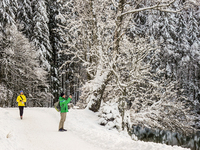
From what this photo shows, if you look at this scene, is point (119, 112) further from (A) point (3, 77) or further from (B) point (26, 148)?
(A) point (3, 77)

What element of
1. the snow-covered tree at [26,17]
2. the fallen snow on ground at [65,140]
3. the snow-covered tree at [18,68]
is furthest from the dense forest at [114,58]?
the fallen snow on ground at [65,140]

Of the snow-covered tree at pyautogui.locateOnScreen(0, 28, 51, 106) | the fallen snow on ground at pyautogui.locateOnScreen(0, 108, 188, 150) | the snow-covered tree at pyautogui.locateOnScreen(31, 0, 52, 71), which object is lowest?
the fallen snow on ground at pyautogui.locateOnScreen(0, 108, 188, 150)

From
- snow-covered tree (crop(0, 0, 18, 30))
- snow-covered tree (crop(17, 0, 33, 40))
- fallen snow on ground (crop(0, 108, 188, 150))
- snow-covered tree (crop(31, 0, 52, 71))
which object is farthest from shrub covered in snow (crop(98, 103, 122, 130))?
snow-covered tree (crop(17, 0, 33, 40))

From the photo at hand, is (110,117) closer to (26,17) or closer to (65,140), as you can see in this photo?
(65,140)

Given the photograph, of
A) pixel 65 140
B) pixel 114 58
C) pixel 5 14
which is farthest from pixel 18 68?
pixel 65 140

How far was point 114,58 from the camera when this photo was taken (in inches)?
447

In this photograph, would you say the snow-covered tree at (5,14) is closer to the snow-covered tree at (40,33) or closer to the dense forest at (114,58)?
the dense forest at (114,58)

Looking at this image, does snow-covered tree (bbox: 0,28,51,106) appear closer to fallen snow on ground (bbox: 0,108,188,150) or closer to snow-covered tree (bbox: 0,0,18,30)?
snow-covered tree (bbox: 0,0,18,30)

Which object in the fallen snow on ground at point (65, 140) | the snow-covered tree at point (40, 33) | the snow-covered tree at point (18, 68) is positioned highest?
the snow-covered tree at point (40, 33)

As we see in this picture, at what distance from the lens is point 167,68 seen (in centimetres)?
2717

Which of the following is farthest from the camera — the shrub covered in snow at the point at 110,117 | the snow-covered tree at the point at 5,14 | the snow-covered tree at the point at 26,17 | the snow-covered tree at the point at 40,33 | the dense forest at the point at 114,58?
the snow-covered tree at the point at 26,17

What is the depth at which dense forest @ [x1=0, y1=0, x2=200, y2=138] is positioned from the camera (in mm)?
12047

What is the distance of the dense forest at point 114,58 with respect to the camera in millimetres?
12047

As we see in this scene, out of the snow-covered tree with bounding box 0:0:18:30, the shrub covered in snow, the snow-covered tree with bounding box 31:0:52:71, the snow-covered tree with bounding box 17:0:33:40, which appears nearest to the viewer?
the shrub covered in snow
